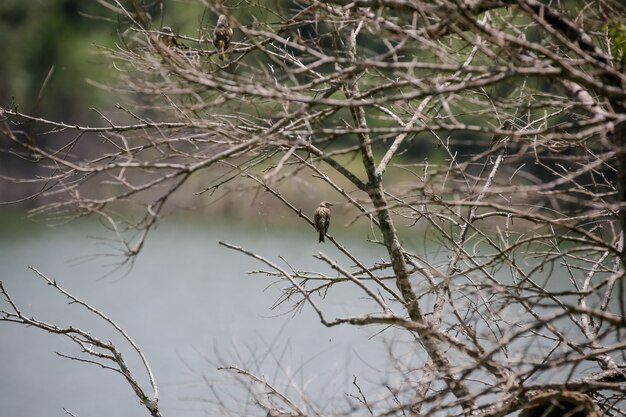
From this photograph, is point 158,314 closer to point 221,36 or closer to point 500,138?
point 221,36

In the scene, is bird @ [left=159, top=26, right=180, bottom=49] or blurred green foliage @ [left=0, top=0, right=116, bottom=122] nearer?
bird @ [left=159, top=26, right=180, bottom=49]

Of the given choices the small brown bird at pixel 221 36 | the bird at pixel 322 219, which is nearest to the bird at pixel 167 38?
the small brown bird at pixel 221 36

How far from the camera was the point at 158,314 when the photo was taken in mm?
21188

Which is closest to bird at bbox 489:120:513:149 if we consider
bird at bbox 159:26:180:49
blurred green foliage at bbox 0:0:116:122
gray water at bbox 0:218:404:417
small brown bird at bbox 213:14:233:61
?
small brown bird at bbox 213:14:233:61

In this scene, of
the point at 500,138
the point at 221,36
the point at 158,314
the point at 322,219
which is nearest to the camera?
the point at 500,138

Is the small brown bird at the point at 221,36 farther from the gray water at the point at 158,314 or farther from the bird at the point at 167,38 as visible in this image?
Answer: the gray water at the point at 158,314

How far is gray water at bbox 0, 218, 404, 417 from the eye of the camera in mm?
14578

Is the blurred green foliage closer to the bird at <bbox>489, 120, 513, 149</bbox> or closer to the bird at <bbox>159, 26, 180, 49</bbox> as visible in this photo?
the bird at <bbox>159, 26, 180, 49</bbox>

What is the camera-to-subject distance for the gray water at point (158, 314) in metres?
14.6

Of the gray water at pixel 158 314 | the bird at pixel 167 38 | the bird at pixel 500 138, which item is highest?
the gray water at pixel 158 314

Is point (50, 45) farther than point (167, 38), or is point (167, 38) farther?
point (50, 45)

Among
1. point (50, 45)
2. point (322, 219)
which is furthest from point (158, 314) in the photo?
point (50, 45)

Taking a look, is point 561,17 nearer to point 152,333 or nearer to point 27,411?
point 27,411

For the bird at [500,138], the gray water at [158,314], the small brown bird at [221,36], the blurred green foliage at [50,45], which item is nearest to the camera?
the bird at [500,138]
